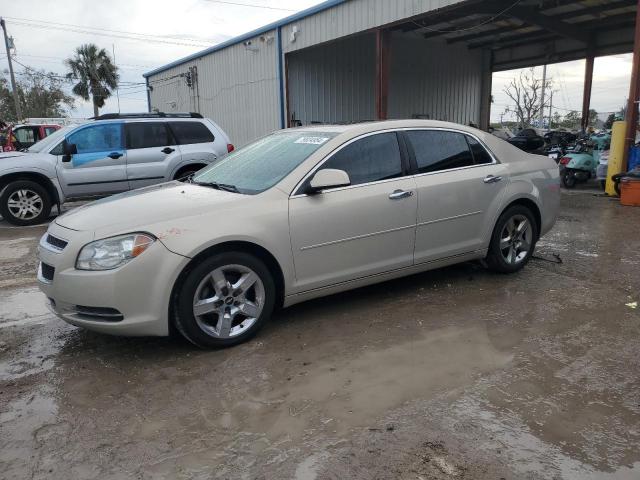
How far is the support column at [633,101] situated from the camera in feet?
30.9

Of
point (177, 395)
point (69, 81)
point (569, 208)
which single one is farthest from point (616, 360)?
point (69, 81)

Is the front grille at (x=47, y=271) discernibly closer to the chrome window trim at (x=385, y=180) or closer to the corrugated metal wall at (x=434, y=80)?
the chrome window trim at (x=385, y=180)

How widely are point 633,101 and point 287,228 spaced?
8870 mm

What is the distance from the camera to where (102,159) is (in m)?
Result: 9.30

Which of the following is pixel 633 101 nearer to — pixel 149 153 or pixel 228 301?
pixel 149 153

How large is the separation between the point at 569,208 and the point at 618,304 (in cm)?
547

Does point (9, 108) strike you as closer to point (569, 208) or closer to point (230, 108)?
point (230, 108)

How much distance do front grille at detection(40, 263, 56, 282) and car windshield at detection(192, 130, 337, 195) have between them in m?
1.38

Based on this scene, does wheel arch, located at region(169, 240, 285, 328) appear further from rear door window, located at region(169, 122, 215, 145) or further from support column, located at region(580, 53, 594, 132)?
support column, located at region(580, 53, 594, 132)

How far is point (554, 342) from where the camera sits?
12.3 ft

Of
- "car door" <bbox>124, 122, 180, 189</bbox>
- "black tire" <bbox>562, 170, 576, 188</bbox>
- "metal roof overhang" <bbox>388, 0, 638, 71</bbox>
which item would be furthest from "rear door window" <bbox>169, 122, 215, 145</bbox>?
"black tire" <bbox>562, 170, 576, 188</bbox>

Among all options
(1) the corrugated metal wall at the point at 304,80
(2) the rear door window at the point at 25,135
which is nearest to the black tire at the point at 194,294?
(1) the corrugated metal wall at the point at 304,80

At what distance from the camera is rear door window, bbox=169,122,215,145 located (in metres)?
9.85

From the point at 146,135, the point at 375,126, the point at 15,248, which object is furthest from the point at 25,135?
the point at 375,126
